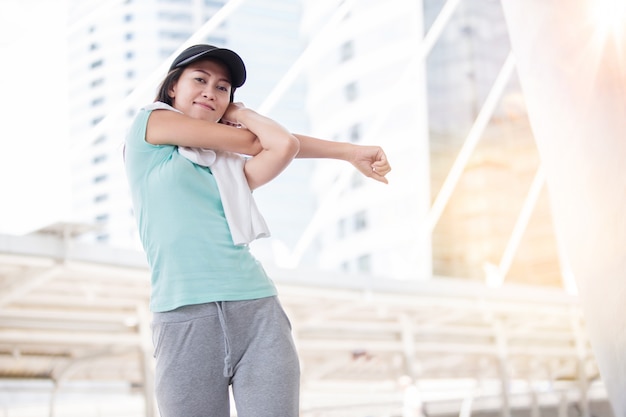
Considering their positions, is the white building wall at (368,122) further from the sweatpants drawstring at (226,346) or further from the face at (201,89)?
the sweatpants drawstring at (226,346)

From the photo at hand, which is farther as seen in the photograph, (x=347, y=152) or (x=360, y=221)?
(x=360, y=221)

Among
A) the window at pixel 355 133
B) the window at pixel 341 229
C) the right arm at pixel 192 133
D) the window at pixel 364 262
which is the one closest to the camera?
the right arm at pixel 192 133

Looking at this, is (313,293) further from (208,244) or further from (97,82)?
(97,82)

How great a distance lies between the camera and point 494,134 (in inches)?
1549

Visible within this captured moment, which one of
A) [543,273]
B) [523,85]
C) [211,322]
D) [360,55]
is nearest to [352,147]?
[211,322]

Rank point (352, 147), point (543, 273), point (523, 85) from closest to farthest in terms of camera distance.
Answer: point (352, 147)
point (523, 85)
point (543, 273)

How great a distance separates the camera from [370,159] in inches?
77.5

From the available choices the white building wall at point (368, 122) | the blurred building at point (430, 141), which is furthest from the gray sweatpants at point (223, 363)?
the white building wall at point (368, 122)

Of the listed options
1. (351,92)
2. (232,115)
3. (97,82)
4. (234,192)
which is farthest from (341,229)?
(234,192)

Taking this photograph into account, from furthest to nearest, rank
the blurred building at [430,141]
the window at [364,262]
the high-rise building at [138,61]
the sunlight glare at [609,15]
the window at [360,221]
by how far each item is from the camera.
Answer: the window at [360,221]
the window at [364,262]
the high-rise building at [138,61]
the blurred building at [430,141]
the sunlight glare at [609,15]

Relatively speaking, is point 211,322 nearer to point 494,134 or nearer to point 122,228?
point 494,134

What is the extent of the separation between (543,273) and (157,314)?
33.6 metres

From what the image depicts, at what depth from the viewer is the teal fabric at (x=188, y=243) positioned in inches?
66.2

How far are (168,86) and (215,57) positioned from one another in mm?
118
